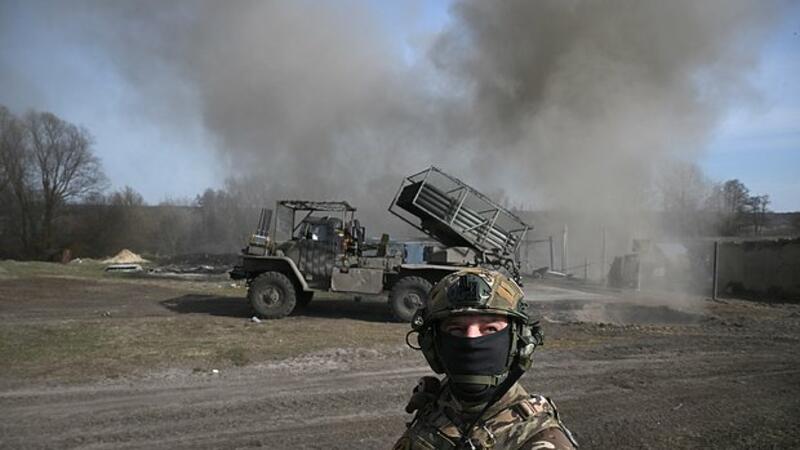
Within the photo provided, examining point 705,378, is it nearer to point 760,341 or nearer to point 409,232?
point 760,341

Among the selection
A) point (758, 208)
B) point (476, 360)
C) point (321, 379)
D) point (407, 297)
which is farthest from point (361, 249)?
point (758, 208)

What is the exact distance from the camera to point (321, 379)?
6.07 metres

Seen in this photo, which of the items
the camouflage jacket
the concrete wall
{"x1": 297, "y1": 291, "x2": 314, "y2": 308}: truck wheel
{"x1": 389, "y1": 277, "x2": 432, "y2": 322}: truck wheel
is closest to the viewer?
the camouflage jacket

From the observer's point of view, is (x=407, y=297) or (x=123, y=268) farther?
(x=123, y=268)

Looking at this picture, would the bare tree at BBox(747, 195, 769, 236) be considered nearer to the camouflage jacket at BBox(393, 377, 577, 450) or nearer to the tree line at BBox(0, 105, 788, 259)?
the tree line at BBox(0, 105, 788, 259)

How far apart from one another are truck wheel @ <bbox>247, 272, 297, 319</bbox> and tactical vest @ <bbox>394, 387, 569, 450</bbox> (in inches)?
353

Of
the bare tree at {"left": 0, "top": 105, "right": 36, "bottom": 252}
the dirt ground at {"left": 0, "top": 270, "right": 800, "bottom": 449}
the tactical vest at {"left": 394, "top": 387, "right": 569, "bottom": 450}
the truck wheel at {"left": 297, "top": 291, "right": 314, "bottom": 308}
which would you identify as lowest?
the dirt ground at {"left": 0, "top": 270, "right": 800, "bottom": 449}

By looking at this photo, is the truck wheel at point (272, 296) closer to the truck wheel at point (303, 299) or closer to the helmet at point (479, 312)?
the truck wheel at point (303, 299)

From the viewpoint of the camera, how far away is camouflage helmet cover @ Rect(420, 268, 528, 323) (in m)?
1.60

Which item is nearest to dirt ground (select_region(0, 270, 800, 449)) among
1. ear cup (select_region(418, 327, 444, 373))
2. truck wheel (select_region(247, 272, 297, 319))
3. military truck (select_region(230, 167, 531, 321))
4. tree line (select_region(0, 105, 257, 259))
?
truck wheel (select_region(247, 272, 297, 319))

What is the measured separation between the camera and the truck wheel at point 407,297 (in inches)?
399

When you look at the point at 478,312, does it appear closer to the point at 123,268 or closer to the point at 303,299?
the point at 303,299

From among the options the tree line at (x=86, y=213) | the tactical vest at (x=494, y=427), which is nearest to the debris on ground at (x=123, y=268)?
the tree line at (x=86, y=213)

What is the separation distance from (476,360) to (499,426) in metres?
0.17
